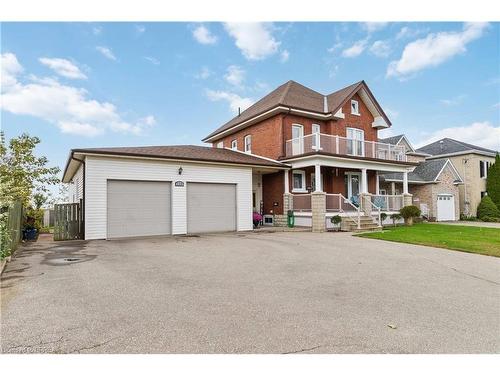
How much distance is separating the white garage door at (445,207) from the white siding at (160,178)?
62.3 feet

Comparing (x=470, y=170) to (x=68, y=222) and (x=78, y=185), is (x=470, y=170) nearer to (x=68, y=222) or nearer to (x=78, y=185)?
(x=78, y=185)

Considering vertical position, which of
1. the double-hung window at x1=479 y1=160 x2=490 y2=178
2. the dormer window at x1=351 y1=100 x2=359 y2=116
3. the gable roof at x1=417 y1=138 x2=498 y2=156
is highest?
the dormer window at x1=351 y1=100 x2=359 y2=116

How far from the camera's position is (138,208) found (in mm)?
13656

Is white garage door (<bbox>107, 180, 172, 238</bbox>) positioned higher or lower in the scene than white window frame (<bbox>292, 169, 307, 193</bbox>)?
lower

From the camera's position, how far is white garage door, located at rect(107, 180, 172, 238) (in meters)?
13.1

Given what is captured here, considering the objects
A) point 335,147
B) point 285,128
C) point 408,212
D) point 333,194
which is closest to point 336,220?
point 333,194

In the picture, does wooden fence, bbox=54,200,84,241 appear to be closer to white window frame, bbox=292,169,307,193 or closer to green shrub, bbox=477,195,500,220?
white window frame, bbox=292,169,307,193

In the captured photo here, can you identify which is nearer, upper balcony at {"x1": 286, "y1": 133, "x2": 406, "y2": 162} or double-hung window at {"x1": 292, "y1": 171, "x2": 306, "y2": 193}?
upper balcony at {"x1": 286, "y1": 133, "x2": 406, "y2": 162}

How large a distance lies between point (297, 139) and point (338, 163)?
9.11 feet

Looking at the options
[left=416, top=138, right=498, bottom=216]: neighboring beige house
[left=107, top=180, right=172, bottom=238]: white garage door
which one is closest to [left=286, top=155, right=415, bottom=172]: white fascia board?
[left=107, top=180, right=172, bottom=238]: white garage door

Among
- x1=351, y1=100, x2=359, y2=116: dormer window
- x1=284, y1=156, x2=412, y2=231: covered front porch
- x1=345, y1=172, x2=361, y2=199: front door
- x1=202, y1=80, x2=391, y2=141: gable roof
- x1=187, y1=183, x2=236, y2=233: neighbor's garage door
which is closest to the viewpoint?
x1=187, y1=183, x2=236, y2=233: neighbor's garage door

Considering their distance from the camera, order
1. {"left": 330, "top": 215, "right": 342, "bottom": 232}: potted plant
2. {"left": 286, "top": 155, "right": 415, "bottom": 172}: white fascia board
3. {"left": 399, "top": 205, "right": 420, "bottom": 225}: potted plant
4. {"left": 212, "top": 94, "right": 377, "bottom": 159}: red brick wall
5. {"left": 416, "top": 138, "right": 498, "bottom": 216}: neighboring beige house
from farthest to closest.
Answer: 1. {"left": 416, "top": 138, "right": 498, "bottom": 216}: neighboring beige house
2. {"left": 399, "top": 205, "right": 420, "bottom": 225}: potted plant
3. {"left": 212, "top": 94, "right": 377, "bottom": 159}: red brick wall
4. {"left": 286, "top": 155, "right": 415, "bottom": 172}: white fascia board
5. {"left": 330, "top": 215, "right": 342, "bottom": 232}: potted plant

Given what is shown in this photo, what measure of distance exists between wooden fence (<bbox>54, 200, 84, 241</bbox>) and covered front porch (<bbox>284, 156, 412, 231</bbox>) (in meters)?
10.8

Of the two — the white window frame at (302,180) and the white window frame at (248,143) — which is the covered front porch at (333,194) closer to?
the white window frame at (302,180)
